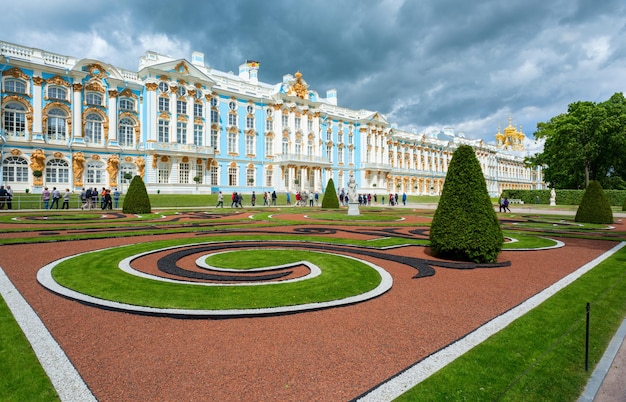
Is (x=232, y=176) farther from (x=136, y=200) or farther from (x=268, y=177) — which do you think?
(x=136, y=200)

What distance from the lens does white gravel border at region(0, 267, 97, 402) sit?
124 inches

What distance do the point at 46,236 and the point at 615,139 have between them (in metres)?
53.9

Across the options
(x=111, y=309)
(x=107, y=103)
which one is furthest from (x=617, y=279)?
(x=107, y=103)

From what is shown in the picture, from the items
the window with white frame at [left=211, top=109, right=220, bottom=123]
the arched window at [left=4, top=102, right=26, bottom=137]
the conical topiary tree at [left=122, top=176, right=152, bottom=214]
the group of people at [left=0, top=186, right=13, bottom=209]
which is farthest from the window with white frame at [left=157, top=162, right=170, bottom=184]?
the conical topiary tree at [left=122, top=176, right=152, bottom=214]

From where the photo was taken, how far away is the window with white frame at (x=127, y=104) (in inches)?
1529

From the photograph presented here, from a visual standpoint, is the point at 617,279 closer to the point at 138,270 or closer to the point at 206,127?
the point at 138,270

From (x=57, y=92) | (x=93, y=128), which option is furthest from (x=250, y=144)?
(x=57, y=92)

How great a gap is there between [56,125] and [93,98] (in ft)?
14.5

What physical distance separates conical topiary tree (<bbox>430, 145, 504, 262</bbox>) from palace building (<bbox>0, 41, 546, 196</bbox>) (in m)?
34.9

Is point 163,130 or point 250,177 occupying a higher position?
point 163,130

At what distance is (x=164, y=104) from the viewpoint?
40.4 metres

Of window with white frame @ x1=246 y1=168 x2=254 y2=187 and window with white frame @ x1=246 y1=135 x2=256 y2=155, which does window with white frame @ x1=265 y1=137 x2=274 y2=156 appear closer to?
window with white frame @ x1=246 y1=135 x2=256 y2=155

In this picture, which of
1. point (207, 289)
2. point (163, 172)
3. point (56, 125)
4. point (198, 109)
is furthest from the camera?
point (198, 109)

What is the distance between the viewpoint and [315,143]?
56.0 m
